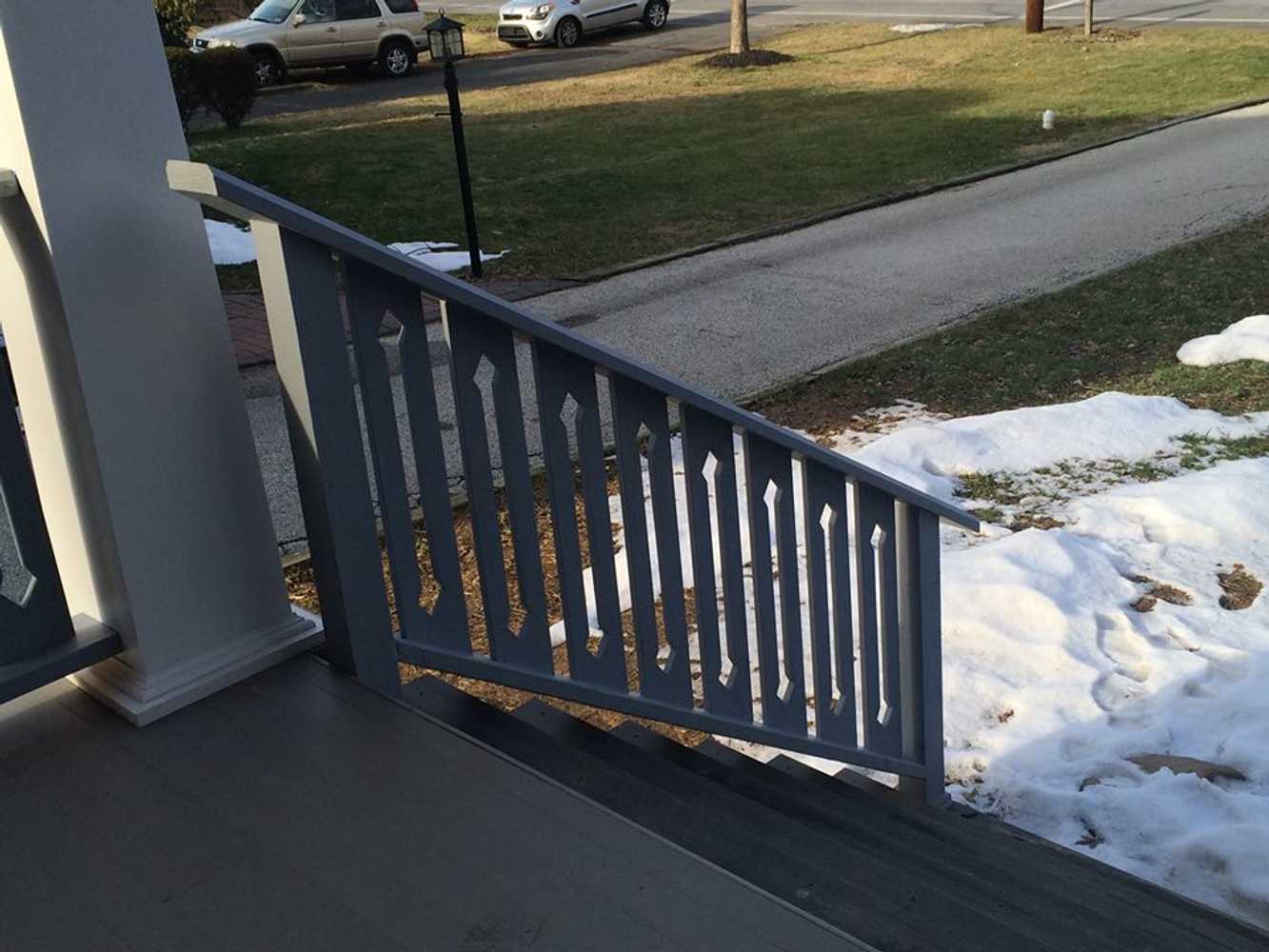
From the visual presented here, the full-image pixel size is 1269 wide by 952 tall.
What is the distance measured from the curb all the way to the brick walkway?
351mm

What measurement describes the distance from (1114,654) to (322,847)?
11.2 ft

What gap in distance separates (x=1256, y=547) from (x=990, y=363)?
8.96 ft

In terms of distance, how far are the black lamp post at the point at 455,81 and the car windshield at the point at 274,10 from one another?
1337cm

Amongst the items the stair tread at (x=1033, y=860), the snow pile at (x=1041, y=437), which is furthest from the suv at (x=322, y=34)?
the stair tread at (x=1033, y=860)

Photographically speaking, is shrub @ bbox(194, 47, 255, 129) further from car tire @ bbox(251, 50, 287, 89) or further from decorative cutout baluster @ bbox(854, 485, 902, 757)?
decorative cutout baluster @ bbox(854, 485, 902, 757)

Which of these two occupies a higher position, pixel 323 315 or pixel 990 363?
pixel 323 315

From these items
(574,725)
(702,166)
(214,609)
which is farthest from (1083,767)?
(702,166)

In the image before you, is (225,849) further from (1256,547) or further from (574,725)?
(1256,547)

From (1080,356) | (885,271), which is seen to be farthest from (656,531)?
(885,271)

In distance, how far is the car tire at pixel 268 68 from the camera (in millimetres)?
22781

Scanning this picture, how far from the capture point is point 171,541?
2.83 meters

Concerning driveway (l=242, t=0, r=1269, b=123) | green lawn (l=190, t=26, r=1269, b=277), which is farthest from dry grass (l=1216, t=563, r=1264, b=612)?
driveway (l=242, t=0, r=1269, b=123)

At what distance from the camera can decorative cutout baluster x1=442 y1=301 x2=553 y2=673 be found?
8.66ft

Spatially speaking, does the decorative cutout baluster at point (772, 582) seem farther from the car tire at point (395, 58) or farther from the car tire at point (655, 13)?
the car tire at point (655, 13)
